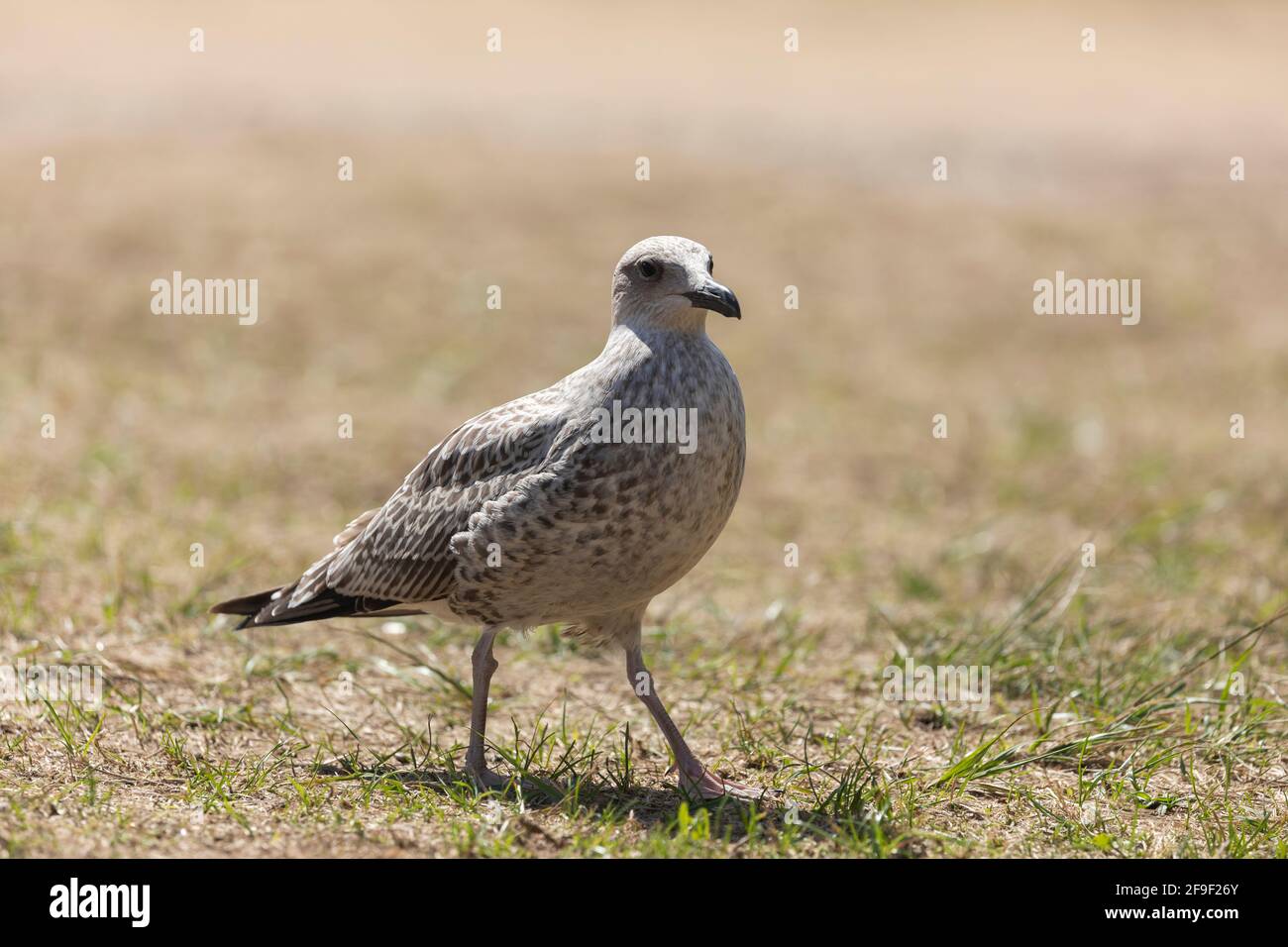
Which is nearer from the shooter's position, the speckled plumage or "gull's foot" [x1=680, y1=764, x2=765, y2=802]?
the speckled plumage

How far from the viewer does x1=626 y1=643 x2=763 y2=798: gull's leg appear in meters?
4.86

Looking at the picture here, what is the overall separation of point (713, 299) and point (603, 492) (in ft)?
2.53

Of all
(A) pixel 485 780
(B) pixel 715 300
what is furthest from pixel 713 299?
(A) pixel 485 780

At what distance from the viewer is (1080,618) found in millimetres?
6512

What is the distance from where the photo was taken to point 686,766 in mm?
4941

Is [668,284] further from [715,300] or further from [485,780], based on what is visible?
[485,780]

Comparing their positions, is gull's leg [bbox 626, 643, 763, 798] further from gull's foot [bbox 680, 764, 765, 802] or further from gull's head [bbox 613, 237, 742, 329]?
gull's head [bbox 613, 237, 742, 329]

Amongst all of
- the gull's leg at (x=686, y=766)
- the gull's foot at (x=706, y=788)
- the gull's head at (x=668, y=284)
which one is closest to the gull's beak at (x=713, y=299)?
the gull's head at (x=668, y=284)

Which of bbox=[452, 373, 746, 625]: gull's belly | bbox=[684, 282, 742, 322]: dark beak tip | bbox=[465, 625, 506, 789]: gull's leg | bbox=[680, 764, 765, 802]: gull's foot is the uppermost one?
bbox=[684, 282, 742, 322]: dark beak tip

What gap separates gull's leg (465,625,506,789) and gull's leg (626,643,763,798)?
1.81 ft

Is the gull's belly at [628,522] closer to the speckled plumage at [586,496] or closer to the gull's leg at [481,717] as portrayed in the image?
the speckled plumage at [586,496]

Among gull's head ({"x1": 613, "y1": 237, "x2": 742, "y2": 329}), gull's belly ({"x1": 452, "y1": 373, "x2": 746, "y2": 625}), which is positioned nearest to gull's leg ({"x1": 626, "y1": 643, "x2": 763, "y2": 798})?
gull's belly ({"x1": 452, "y1": 373, "x2": 746, "y2": 625})

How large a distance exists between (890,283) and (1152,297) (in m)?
2.67
